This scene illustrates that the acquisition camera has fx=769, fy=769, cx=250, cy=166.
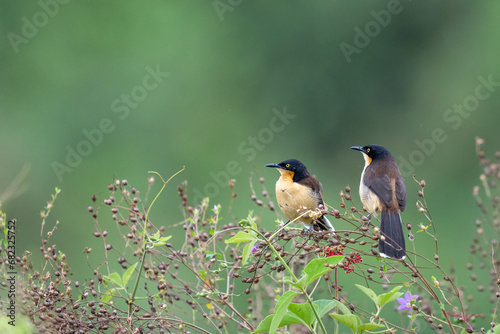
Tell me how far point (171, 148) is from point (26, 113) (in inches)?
122

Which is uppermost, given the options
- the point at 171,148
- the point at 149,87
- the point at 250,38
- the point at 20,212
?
the point at 250,38

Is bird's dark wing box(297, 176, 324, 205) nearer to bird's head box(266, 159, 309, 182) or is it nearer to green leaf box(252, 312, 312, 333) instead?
bird's head box(266, 159, 309, 182)

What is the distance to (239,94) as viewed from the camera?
1596cm

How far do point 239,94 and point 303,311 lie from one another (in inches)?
537

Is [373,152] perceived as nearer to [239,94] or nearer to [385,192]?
[385,192]

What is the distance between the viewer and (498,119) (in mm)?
14609

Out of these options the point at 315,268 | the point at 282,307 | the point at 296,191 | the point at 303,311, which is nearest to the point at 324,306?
the point at 303,311

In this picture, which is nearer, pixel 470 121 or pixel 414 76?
pixel 470 121

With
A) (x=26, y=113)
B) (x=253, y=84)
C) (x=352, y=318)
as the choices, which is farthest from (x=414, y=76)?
(x=352, y=318)

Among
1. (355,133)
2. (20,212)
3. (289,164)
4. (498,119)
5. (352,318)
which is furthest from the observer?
(355,133)

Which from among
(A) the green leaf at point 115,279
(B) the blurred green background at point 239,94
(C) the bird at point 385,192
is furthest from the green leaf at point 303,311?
(B) the blurred green background at point 239,94

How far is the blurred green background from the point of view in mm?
13883

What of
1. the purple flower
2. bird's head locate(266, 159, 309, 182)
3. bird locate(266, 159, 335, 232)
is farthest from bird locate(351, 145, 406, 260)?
the purple flower

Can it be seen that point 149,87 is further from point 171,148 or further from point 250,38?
point 250,38
